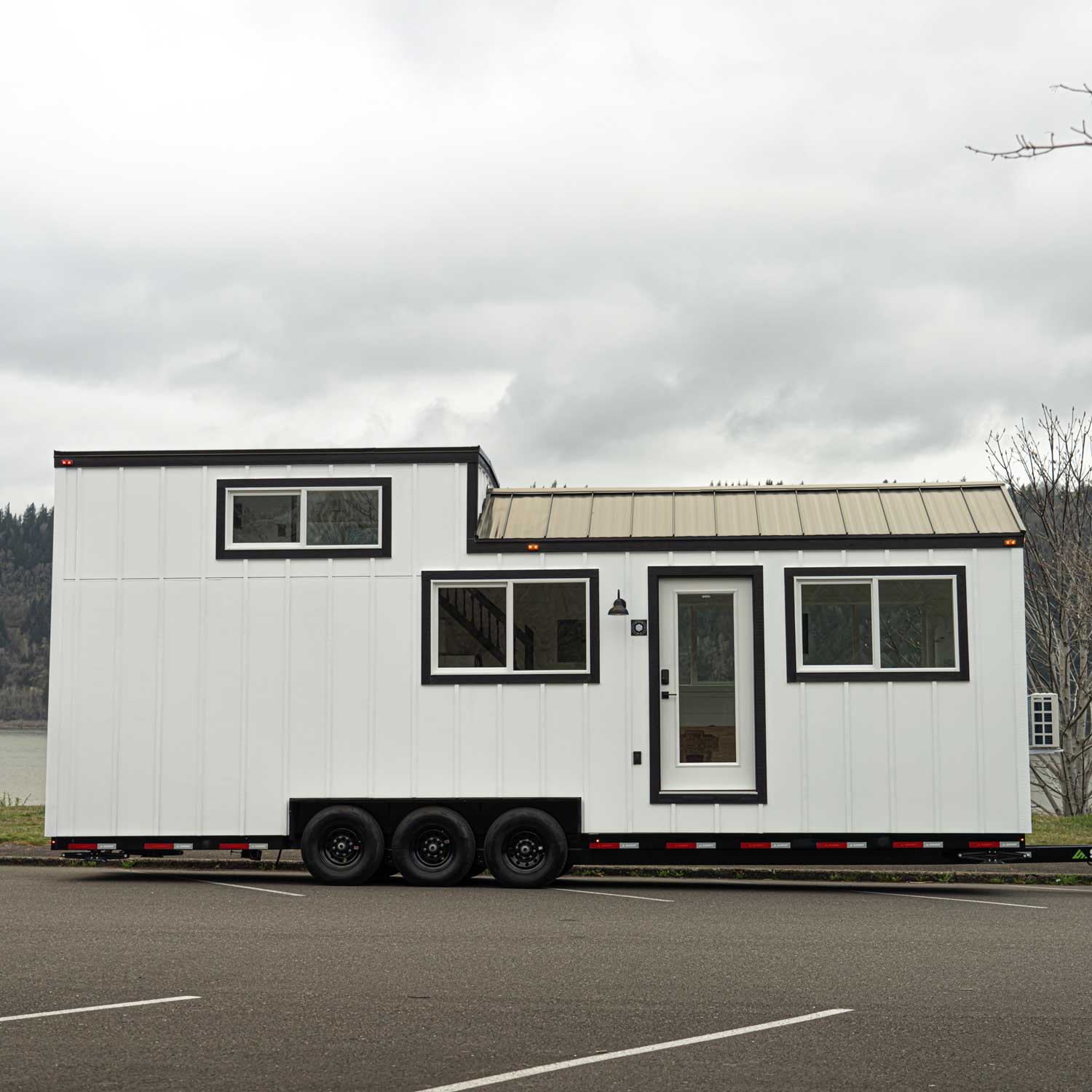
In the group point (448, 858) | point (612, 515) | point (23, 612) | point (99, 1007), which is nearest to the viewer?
point (99, 1007)

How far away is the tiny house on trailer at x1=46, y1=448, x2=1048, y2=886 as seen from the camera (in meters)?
12.8

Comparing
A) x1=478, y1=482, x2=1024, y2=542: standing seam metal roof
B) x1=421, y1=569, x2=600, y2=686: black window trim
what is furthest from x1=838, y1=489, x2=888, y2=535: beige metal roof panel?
x1=421, y1=569, x2=600, y2=686: black window trim

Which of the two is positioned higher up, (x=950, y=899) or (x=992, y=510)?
(x=992, y=510)

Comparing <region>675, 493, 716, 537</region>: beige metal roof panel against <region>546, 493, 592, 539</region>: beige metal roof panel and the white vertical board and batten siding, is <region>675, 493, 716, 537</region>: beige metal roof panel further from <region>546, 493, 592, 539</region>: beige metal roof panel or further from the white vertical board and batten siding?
<region>546, 493, 592, 539</region>: beige metal roof panel

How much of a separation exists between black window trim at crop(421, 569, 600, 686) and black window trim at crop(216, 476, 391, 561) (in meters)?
0.62

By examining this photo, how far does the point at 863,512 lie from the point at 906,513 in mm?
408

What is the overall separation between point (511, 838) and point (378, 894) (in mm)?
1483

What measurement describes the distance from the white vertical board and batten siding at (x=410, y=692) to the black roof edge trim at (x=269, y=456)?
0.10m

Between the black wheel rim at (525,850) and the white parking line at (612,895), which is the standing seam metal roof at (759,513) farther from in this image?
the white parking line at (612,895)

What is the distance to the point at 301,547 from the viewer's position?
1346 centimetres

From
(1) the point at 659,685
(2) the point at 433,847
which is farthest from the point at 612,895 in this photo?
(1) the point at 659,685

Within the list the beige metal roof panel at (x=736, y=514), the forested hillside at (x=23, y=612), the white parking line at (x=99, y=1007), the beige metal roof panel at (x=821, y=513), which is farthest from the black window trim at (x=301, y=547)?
the forested hillside at (x=23, y=612)

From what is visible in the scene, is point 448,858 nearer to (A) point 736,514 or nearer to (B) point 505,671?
(B) point 505,671

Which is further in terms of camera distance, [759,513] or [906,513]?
[759,513]
